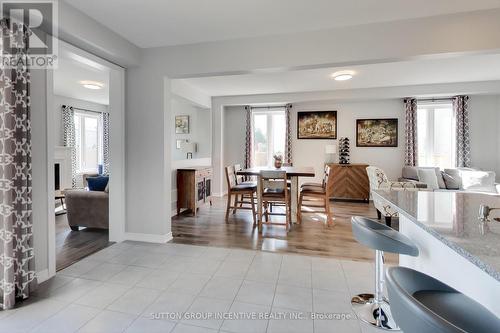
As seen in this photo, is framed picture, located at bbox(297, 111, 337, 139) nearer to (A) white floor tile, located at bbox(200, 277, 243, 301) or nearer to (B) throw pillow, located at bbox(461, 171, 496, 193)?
(B) throw pillow, located at bbox(461, 171, 496, 193)

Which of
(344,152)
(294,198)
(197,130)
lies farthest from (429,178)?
(197,130)

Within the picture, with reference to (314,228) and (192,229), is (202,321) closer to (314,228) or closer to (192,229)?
(192,229)

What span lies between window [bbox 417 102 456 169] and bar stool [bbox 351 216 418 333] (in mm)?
5268

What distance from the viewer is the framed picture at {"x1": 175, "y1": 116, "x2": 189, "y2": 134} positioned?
6988 millimetres

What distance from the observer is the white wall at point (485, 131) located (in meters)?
5.69

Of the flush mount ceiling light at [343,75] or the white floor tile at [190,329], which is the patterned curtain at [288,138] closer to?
the flush mount ceiling light at [343,75]

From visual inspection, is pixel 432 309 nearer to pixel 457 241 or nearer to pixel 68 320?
pixel 457 241

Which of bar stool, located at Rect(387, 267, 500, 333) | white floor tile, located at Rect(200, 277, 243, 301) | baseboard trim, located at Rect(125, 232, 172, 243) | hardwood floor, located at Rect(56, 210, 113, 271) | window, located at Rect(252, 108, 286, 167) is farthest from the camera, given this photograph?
window, located at Rect(252, 108, 286, 167)

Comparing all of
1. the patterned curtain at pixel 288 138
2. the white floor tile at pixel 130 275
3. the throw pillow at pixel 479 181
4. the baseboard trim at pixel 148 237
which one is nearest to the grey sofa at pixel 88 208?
the baseboard trim at pixel 148 237

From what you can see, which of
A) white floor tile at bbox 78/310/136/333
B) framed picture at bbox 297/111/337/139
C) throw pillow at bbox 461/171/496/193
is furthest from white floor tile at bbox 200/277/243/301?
throw pillow at bbox 461/171/496/193

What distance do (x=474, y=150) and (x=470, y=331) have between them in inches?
261

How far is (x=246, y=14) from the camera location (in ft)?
Answer: 8.48

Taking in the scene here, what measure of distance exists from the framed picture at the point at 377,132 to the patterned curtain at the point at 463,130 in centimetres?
120

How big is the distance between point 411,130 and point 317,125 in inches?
82.1
